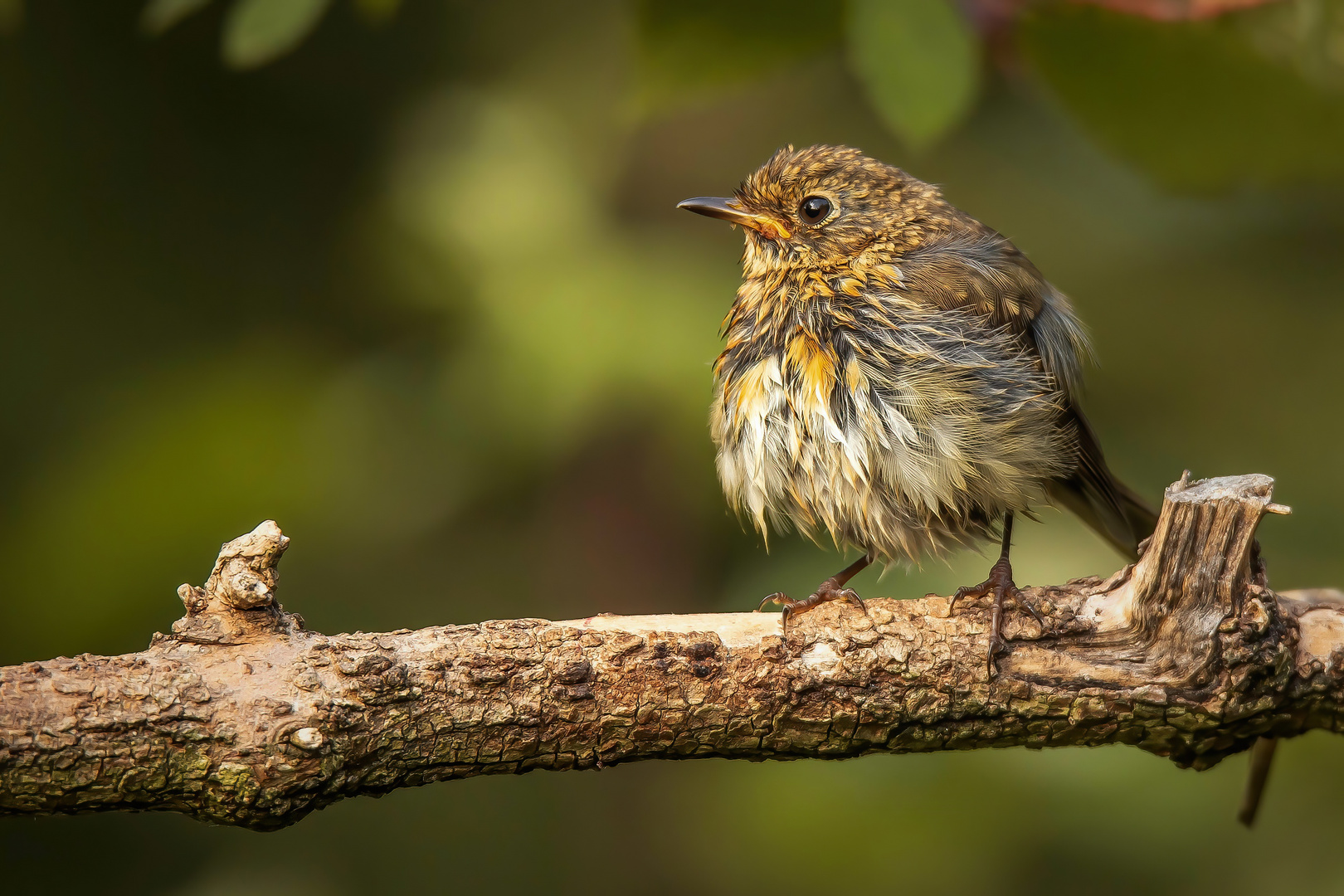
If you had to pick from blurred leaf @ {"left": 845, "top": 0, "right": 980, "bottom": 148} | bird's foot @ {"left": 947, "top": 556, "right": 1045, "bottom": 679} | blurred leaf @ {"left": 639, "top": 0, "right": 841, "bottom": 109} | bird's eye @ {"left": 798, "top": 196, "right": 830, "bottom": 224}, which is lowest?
bird's foot @ {"left": 947, "top": 556, "right": 1045, "bottom": 679}

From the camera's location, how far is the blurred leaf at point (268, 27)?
2.04 meters

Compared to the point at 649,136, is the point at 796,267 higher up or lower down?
lower down

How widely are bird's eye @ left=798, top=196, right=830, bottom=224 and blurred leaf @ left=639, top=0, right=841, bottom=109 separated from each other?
1.26 m

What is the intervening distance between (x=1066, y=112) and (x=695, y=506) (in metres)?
2.27

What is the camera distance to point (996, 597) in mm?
2686

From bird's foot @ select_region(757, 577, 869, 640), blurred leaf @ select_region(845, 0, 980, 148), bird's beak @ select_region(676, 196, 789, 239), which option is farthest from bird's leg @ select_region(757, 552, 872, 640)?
blurred leaf @ select_region(845, 0, 980, 148)

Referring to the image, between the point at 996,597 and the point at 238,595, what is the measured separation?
5.17ft

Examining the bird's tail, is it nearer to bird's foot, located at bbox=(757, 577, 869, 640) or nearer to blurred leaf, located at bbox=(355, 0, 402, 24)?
bird's foot, located at bbox=(757, 577, 869, 640)

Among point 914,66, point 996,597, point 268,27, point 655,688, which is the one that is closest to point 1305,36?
point 914,66

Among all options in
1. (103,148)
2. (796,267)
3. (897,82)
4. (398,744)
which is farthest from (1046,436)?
(103,148)

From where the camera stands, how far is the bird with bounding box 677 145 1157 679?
3.10 m

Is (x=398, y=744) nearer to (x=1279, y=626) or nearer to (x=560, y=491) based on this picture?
(x=1279, y=626)

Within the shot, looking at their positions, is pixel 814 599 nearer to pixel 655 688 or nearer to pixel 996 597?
pixel 996 597

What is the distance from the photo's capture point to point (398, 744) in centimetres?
229
